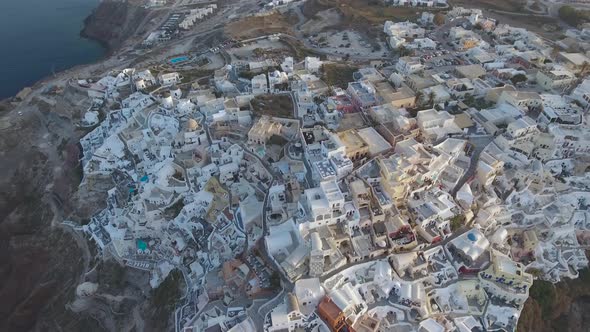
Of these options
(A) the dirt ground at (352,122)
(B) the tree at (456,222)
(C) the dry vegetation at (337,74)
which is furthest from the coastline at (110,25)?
(B) the tree at (456,222)

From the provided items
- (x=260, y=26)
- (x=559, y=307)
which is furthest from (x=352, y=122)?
(x=260, y=26)

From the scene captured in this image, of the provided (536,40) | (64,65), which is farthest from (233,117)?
(64,65)

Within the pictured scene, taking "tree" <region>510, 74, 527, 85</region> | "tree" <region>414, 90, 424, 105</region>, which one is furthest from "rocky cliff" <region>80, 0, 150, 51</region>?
"tree" <region>510, 74, 527, 85</region>

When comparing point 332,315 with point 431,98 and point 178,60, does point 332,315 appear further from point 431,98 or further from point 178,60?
point 178,60

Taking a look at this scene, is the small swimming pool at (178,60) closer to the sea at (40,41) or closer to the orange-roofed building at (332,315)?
the sea at (40,41)

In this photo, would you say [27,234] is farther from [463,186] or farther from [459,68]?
[459,68]

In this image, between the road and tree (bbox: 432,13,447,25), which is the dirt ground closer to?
the road
